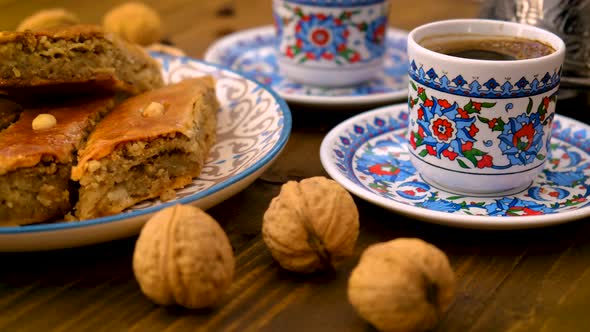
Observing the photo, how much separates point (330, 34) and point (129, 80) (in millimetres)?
600

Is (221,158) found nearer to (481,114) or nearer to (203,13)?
(481,114)

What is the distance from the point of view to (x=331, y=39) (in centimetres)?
187

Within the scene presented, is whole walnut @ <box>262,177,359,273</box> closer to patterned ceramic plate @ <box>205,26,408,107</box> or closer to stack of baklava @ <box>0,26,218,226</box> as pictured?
stack of baklava @ <box>0,26,218,226</box>

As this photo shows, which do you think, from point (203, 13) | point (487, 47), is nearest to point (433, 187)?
point (487, 47)

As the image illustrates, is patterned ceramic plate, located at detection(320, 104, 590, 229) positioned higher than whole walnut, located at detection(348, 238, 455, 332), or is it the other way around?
whole walnut, located at detection(348, 238, 455, 332)

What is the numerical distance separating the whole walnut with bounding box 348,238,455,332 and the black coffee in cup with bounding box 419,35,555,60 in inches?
20.5

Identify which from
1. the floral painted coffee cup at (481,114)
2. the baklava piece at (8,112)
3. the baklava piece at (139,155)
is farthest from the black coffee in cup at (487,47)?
the baklava piece at (8,112)

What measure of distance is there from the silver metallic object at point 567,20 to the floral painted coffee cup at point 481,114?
25cm

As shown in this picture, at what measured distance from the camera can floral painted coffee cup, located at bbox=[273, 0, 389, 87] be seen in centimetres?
183

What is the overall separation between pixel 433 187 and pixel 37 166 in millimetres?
741

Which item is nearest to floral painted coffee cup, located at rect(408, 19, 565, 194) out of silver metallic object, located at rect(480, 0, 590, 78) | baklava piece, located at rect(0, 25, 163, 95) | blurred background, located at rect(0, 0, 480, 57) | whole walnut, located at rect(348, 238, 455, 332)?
silver metallic object, located at rect(480, 0, 590, 78)

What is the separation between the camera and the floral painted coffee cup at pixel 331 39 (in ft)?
6.02

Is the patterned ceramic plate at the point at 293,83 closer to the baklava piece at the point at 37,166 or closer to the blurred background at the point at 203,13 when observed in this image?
the blurred background at the point at 203,13

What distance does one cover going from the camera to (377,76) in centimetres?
199
